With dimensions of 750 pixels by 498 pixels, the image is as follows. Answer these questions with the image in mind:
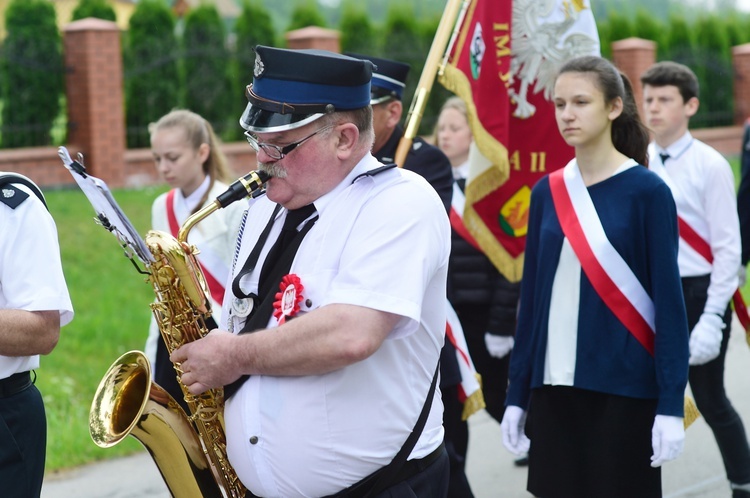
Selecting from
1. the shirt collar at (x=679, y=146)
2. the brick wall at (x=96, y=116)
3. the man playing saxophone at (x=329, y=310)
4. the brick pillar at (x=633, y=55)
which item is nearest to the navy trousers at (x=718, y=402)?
the shirt collar at (x=679, y=146)

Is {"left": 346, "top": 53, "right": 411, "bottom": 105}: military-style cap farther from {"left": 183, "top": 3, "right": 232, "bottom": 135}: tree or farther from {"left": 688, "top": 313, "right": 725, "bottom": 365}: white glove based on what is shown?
{"left": 183, "top": 3, "right": 232, "bottom": 135}: tree

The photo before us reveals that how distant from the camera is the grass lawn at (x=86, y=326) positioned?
20.0 feet

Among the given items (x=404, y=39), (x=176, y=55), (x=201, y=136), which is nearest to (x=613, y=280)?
(x=201, y=136)

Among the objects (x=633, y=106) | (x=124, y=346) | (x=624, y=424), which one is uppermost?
(x=633, y=106)

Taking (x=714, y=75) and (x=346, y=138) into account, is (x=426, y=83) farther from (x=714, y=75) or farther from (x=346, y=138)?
(x=714, y=75)

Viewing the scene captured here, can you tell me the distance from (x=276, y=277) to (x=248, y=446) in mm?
422

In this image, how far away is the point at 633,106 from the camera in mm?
3945

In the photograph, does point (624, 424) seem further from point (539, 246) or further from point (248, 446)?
point (248, 446)

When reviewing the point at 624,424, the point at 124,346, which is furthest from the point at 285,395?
the point at 124,346

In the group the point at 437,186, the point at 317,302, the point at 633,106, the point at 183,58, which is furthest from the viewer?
the point at 183,58

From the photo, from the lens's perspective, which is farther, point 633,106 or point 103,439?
point 633,106

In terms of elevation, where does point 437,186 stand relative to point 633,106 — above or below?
below

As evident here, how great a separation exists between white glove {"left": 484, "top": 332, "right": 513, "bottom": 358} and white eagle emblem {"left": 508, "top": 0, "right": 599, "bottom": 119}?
3.66 feet

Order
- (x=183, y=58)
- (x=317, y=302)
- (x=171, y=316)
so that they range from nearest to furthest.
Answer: (x=317, y=302)
(x=171, y=316)
(x=183, y=58)
